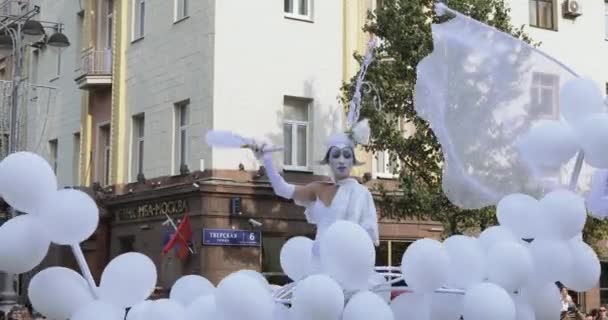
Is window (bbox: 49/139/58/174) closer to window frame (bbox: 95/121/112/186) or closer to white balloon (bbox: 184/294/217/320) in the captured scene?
window frame (bbox: 95/121/112/186)

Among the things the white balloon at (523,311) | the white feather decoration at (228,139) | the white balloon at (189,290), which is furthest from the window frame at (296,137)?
the white balloon at (523,311)

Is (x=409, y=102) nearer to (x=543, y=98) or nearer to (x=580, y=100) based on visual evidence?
(x=543, y=98)

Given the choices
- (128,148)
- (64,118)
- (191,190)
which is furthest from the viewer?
(64,118)

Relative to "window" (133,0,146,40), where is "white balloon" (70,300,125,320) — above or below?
below

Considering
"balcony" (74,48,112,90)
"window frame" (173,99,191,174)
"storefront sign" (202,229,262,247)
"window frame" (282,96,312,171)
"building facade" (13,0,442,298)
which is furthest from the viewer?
"balcony" (74,48,112,90)

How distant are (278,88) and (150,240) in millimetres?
4188

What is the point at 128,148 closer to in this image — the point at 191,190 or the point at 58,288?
the point at 191,190

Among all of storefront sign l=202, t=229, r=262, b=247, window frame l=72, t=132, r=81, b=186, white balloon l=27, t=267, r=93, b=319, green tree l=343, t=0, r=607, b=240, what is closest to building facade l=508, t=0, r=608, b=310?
green tree l=343, t=0, r=607, b=240

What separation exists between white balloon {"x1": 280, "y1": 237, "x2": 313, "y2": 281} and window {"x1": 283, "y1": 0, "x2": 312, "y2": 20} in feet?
46.3

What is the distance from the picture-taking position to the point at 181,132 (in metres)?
19.9

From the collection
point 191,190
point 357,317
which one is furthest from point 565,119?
point 191,190

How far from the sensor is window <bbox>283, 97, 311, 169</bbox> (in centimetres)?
1956

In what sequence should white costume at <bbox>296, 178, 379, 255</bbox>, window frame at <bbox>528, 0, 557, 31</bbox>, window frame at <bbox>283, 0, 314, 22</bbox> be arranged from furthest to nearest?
window frame at <bbox>528, 0, 557, 31</bbox>
window frame at <bbox>283, 0, 314, 22</bbox>
white costume at <bbox>296, 178, 379, 255</bbox>

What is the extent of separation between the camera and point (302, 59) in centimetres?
1972
